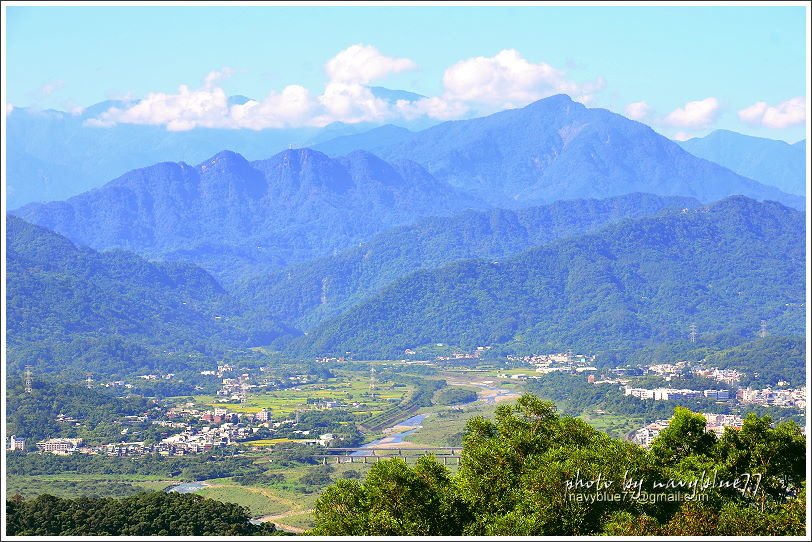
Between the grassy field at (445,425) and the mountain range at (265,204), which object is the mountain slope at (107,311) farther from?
the mountain range at (265,204)

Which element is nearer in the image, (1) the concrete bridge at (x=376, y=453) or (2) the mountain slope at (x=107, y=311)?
(1) the concrete bridge at (x=376, y=453)

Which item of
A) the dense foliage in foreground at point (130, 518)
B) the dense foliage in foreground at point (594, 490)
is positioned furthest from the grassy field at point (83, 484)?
the dense foliage in foreground at point (594, 490)

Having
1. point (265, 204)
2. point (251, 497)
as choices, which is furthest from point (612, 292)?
point (265, 204)

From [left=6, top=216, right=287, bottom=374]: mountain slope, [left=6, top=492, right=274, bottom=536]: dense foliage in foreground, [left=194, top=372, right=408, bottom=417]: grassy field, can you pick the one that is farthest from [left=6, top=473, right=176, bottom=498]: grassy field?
[left=6, top=216, right=287, bottom=374]: mountain slope

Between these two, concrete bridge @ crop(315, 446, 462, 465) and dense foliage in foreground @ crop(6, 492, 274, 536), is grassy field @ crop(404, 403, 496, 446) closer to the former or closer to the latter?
concrete bridge @ crop(315, 446, 462, 465)

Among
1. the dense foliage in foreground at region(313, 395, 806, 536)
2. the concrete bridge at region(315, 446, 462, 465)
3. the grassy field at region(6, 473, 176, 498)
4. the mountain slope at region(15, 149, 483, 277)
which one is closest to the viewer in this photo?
the dense foliage in foreground at region(313, 395, 806, 536)

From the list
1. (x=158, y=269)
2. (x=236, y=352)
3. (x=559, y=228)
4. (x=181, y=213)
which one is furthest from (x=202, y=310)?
(x=181, y=213)

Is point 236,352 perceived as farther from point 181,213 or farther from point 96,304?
point 181,213
